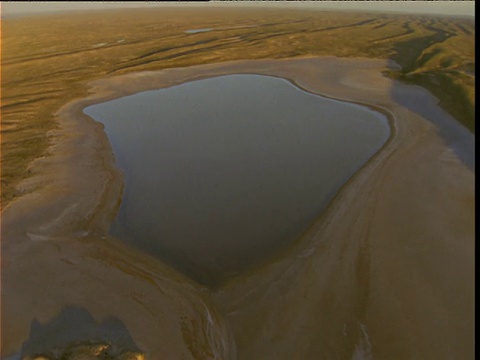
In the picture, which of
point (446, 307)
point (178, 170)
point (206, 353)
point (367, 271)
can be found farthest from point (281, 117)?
point (206, 353)

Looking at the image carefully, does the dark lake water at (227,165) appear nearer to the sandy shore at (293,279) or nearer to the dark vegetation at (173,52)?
the sandy shore at (293,279)

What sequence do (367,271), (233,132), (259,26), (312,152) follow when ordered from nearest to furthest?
(367,271), (312,152), (233,132), (259,26)

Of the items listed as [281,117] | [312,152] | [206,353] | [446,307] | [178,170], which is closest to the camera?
Result: [206,353]


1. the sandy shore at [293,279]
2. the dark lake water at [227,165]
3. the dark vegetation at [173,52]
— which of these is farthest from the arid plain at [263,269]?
the dark lake water at [227,165]

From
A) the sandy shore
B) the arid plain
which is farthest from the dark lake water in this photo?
the sandy shore

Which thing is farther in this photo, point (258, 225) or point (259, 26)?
point (259, 26)

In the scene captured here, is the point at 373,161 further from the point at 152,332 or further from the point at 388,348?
the point at 152,332

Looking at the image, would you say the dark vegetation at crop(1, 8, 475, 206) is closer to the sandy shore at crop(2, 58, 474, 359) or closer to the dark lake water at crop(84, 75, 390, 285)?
the sandy shore at crop(2, 58, 474, 359)
